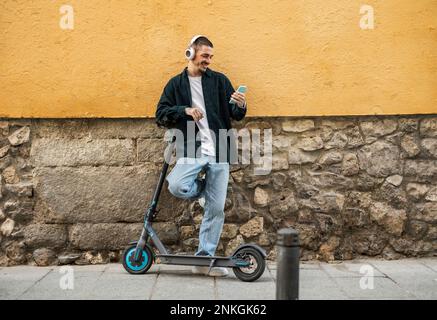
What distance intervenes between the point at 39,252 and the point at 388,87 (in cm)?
371

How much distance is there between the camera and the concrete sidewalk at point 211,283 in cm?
457

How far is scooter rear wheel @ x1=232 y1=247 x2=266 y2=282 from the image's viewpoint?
5.01m

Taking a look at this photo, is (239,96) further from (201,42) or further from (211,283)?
(211,283)

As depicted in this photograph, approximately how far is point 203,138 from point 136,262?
1.23 meters

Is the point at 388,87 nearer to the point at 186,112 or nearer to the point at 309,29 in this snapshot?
the point at 309,29

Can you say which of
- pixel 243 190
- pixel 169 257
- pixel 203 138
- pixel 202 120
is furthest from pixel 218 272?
pixel 202 120

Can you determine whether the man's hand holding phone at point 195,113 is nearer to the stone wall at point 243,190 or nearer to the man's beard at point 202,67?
the man's beard at point 202,67

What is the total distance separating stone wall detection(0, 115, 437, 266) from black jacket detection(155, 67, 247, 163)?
1.51 feet

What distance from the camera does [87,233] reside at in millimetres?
5742

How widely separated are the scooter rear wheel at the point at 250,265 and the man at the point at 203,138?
0.22 meters

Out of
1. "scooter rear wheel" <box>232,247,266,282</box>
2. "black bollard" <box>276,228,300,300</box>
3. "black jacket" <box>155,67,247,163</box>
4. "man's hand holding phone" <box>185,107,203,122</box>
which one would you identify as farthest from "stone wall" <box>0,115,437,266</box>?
"black bollard" <box>276,228,300,300</box>

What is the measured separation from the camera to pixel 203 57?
5.25 meters
